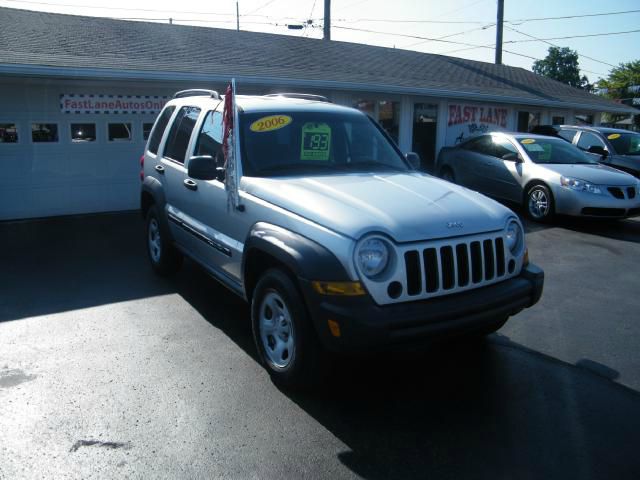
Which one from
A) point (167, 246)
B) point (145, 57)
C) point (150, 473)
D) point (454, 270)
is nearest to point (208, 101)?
point (167, 246)

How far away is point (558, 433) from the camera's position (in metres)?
3.38

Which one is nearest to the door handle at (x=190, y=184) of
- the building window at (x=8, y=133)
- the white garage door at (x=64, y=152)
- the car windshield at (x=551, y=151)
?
the white garage door at (x=64, y=152)

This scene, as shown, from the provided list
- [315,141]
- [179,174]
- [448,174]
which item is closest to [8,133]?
[179,174]

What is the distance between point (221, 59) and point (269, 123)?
808cm

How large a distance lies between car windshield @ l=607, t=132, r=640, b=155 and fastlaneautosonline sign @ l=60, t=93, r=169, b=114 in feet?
32.9

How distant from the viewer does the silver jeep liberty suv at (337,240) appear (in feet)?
11.0

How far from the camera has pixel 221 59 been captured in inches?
478

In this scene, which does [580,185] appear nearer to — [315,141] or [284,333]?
[315,141]

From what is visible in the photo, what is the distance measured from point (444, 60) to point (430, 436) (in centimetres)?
1841

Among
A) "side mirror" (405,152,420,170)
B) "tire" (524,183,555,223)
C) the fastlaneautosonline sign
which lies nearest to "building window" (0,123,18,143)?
the fastlaneautosonline sign

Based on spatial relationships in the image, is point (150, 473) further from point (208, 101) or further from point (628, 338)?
point (628, 338)

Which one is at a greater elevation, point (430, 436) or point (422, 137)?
point (422, 137)

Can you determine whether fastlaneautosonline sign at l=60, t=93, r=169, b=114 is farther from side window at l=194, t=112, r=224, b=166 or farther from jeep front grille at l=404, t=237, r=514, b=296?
jeep front grille at l=404, t=237, r=514, b=296

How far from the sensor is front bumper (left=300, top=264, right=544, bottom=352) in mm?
3240
